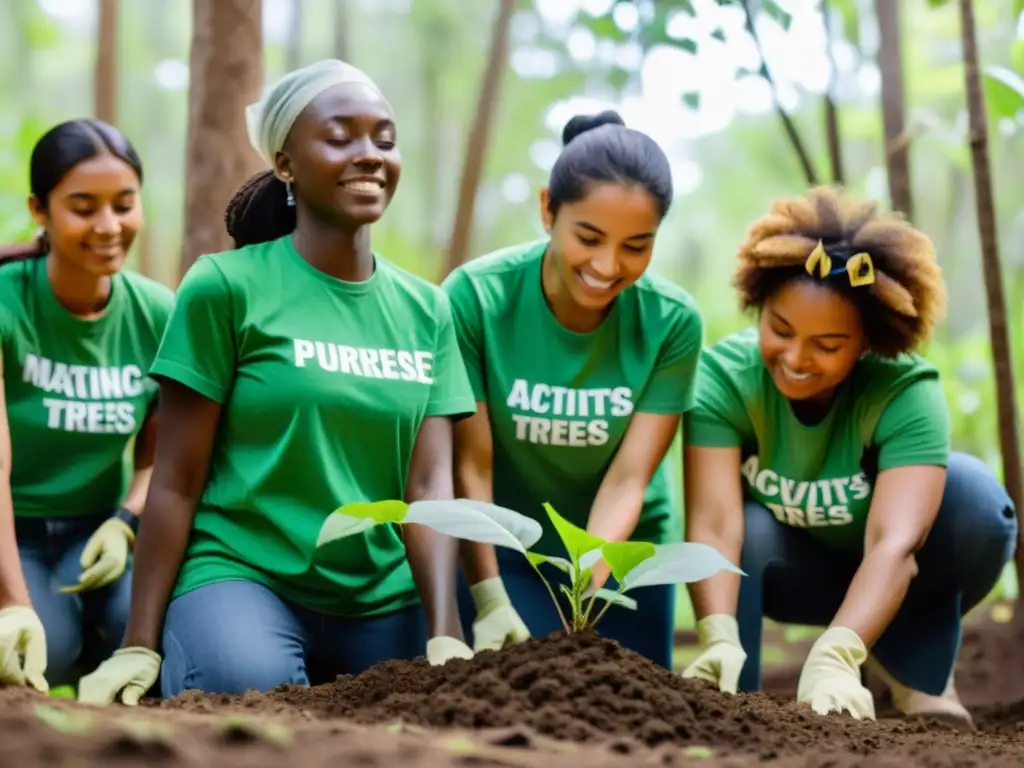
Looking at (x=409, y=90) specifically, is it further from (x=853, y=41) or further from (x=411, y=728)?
(x=411, y=728)

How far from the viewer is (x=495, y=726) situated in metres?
1.22

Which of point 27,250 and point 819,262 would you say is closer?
point 819,262

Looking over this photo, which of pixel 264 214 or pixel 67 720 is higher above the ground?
pixel 264 214

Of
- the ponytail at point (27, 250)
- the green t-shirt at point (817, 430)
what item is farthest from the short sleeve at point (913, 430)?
the ponytail at point (27, 250)

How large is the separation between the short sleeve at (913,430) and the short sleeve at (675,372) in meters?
0.38

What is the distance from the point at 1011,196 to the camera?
8.72 metres

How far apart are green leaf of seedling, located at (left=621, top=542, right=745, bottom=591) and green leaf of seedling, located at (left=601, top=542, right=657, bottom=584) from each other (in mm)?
11

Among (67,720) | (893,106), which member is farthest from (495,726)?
(893,106)

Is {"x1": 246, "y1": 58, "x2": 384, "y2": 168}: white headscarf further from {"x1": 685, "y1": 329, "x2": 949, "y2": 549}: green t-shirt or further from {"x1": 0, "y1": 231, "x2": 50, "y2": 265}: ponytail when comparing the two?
{"x1": 685, "y1": 329, "x2": 949, "y2": 549}: green t-shirt

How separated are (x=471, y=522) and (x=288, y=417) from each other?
52 centimetres

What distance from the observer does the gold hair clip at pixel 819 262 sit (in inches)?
85.1

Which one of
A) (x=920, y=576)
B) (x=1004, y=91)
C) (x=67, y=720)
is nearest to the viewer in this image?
(x=67, y=720)

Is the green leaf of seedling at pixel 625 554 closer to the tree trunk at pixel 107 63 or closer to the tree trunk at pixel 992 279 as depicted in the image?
the tree trunk at pixel 992 279

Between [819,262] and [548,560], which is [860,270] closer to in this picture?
[819,262]
